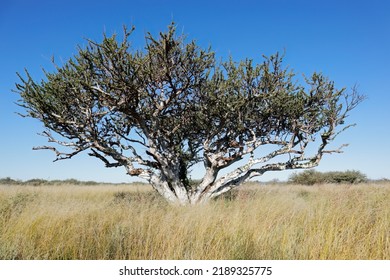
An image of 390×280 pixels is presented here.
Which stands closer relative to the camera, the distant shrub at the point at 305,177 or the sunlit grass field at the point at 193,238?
the sunlit grass field at the point at 193,238

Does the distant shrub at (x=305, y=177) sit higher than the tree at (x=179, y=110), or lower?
lower

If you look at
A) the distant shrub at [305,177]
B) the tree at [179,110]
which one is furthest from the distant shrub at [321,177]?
the tree at [179,110]

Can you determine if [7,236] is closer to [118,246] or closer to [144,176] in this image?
[118,246]

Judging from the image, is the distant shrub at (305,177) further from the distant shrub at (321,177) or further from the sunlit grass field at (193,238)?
the sunlit grass field at (193,238)

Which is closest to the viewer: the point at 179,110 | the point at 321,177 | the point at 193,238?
the point at 193,238

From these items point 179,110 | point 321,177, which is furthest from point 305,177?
point 179,110

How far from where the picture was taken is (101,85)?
12.2m

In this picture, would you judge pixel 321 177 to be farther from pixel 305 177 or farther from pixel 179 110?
pixel 179 110

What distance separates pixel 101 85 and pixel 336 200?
9916 millimetres

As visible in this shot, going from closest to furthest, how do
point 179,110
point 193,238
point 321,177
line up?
point 193,238
point 179,110
point 321,177

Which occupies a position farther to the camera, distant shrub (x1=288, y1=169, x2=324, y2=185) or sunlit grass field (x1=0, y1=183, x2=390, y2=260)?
distant shrub (x1=288, y1=169, x2=324, y2=185)

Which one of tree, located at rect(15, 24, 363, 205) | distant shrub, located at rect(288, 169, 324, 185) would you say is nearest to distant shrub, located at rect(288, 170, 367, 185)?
distant shrub, located at rect(288, 169, 324, 185)

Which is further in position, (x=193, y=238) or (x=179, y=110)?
(x=179, y=110)

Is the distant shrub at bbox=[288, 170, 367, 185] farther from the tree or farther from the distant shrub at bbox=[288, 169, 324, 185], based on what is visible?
the tree
